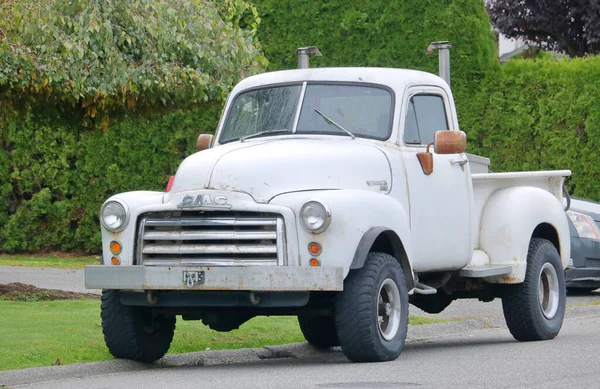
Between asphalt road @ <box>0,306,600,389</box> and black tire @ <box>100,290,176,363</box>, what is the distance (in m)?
0.12

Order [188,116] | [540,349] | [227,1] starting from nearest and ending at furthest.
Answer: [540,349] < [227,1] < [188,116]

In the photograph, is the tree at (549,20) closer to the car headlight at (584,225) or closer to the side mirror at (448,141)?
the car headlight at (584,225)

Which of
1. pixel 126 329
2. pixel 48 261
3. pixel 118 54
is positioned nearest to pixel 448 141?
pixel 126 329

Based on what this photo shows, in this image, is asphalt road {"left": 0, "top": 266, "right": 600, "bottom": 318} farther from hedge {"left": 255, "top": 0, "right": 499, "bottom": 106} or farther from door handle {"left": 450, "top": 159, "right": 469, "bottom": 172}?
hedge {"left": 255, "top": 0, "right": 499, "bottom": 106}

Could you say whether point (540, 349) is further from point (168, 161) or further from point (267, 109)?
point (168, 161)

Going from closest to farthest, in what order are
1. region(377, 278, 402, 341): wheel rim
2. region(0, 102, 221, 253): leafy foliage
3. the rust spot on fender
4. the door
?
region(377, 278, 402, 341): wheel rim
the door
the rust spot on fender
region(0, 102, 221, 253): leafy foliage

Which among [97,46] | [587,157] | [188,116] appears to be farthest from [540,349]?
[188,116]

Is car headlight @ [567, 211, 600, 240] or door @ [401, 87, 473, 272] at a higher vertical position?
door @ [401, 87, 473, 272]

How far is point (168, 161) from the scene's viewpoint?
21.2 meters

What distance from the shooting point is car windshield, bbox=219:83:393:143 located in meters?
10.7

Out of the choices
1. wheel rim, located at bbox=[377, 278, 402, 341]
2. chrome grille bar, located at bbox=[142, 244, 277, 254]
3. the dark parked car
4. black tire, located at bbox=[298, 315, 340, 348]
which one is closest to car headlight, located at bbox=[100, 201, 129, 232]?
chrome grille bar, located at bbox=[142, 244, 277, 254]

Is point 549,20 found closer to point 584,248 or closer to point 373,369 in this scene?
point 584,248

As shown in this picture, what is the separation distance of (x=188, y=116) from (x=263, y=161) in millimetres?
11261

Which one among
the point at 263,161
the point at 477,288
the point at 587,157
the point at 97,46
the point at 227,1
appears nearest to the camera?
the point at 263,161
